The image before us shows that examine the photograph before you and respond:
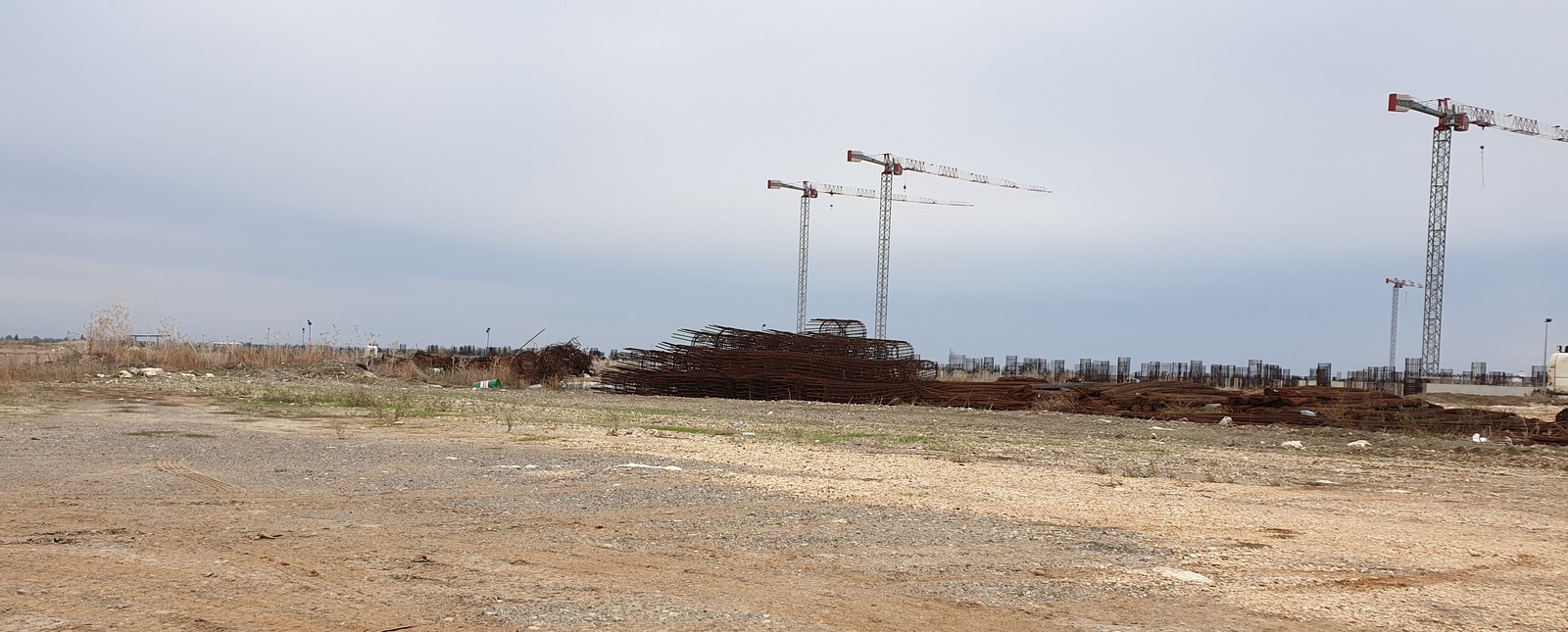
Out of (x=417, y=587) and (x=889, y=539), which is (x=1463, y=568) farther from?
(x=417, y=587)

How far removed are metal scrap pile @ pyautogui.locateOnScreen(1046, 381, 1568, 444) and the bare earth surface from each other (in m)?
5.36

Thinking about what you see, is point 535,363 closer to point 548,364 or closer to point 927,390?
point 548,364

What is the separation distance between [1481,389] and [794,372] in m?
39.7

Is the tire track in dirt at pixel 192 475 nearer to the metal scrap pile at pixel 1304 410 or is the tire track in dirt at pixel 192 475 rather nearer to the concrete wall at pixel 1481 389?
the metal scrap pile at pixel 1304 410

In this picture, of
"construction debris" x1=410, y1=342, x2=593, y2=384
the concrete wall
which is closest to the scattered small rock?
"construction debris" x1=410, y1=342, x2=593, y2=384

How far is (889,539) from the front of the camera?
6.34m

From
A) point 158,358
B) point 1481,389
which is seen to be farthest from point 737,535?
point 1481,389

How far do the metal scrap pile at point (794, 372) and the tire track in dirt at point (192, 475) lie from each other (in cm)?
1828

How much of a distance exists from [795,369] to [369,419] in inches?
571

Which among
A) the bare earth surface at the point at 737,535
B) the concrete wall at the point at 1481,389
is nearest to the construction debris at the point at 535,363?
the bare earth surface at the point at 737,535

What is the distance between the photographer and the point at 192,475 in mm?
8430

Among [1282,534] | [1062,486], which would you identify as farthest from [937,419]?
[1282,534]

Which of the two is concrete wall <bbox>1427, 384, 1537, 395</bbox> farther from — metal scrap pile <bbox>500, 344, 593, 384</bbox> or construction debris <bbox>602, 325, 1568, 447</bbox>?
metal scrap pile <bbox>500, 344, 593, 384</bbox>

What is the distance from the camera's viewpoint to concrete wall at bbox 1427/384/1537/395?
50312 mm
